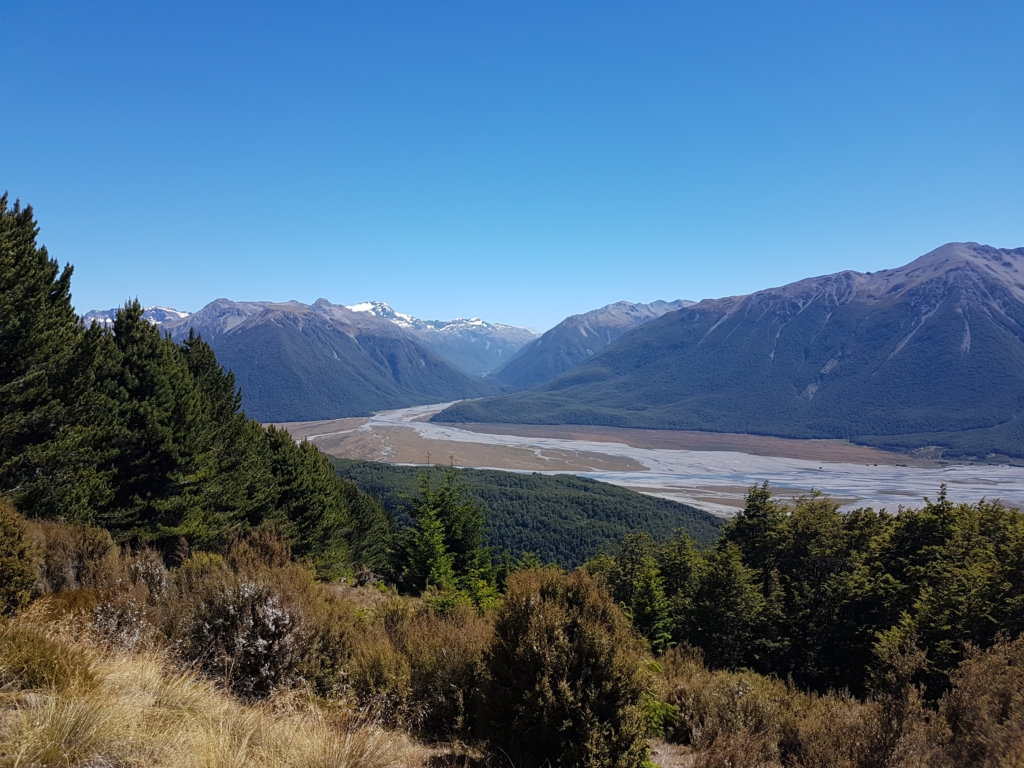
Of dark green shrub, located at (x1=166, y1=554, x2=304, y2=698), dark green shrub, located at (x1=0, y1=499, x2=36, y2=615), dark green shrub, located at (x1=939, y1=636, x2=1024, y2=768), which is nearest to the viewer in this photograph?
dark green shrub, located at (x1=939, y1=636, x2=1024, y2=768)

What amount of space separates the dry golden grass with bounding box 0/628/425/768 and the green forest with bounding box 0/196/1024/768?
24 millimetres

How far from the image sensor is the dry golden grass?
3.86 meters

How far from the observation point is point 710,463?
144000mm

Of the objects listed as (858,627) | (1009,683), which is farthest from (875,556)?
(1009,683)

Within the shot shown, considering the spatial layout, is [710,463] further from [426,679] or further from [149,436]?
[426,679]

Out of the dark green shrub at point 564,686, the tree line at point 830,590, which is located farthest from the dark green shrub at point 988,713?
the tree line at point 830,590

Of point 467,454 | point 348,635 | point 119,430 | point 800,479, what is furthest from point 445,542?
point 467,454

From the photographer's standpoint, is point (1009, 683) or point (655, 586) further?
point (655, 586)

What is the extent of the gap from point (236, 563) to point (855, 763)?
10.7 meters

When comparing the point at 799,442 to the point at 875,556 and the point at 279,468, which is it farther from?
the point at 279,468

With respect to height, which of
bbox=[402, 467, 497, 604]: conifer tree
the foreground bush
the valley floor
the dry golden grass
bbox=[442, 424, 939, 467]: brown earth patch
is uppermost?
the dry golden grass

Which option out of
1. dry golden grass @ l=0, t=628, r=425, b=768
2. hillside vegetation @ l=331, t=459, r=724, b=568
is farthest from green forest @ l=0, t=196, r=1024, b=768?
hillside vegetation @ l=331, t=459, r=724, b=568

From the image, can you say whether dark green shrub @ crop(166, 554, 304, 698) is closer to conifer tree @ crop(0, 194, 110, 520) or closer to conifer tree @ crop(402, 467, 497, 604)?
conifer tree @ crop(0, 194, 110, 520)

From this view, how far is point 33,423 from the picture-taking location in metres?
13.1
